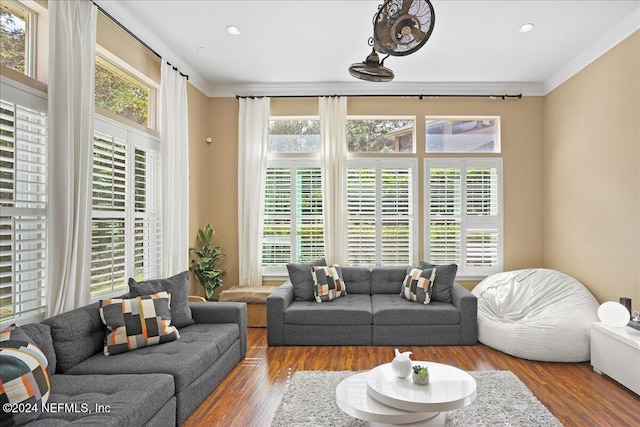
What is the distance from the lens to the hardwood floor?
8.50ft

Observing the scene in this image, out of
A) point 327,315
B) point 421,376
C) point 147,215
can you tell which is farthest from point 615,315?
point 147,215

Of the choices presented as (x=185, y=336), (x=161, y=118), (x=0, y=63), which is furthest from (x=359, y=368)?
(x=0, y=63)

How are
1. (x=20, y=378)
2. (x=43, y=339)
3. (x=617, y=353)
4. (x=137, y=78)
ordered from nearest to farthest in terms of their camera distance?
(x=20, y=378) → (x=43, y=339) → (x=617, y=353) → (x=137, y=78)

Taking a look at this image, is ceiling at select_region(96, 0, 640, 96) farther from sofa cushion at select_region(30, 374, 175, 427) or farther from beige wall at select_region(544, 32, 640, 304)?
sofa cushion at select_region(30, 374, 175, 427)

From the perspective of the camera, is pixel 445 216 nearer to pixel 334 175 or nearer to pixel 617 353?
pixel 334 175

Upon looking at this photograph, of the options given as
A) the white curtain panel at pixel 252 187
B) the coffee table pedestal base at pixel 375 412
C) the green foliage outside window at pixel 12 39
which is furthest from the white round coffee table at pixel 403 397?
the green foliage outside window at pixel 12 39

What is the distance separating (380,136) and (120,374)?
433 cm

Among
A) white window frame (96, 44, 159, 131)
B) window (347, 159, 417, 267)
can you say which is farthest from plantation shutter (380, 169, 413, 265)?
white window frame (96, 44, 159, 131)

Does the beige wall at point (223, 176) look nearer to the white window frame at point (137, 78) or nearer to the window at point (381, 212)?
the white window frame at point (137, 78)

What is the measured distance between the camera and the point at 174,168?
13.9 feet

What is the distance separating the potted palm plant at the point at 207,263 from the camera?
193 inches

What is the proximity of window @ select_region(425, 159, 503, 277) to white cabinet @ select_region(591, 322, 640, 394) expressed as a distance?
77.5 inches

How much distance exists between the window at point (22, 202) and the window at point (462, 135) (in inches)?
179

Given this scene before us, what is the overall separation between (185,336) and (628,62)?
485cm
